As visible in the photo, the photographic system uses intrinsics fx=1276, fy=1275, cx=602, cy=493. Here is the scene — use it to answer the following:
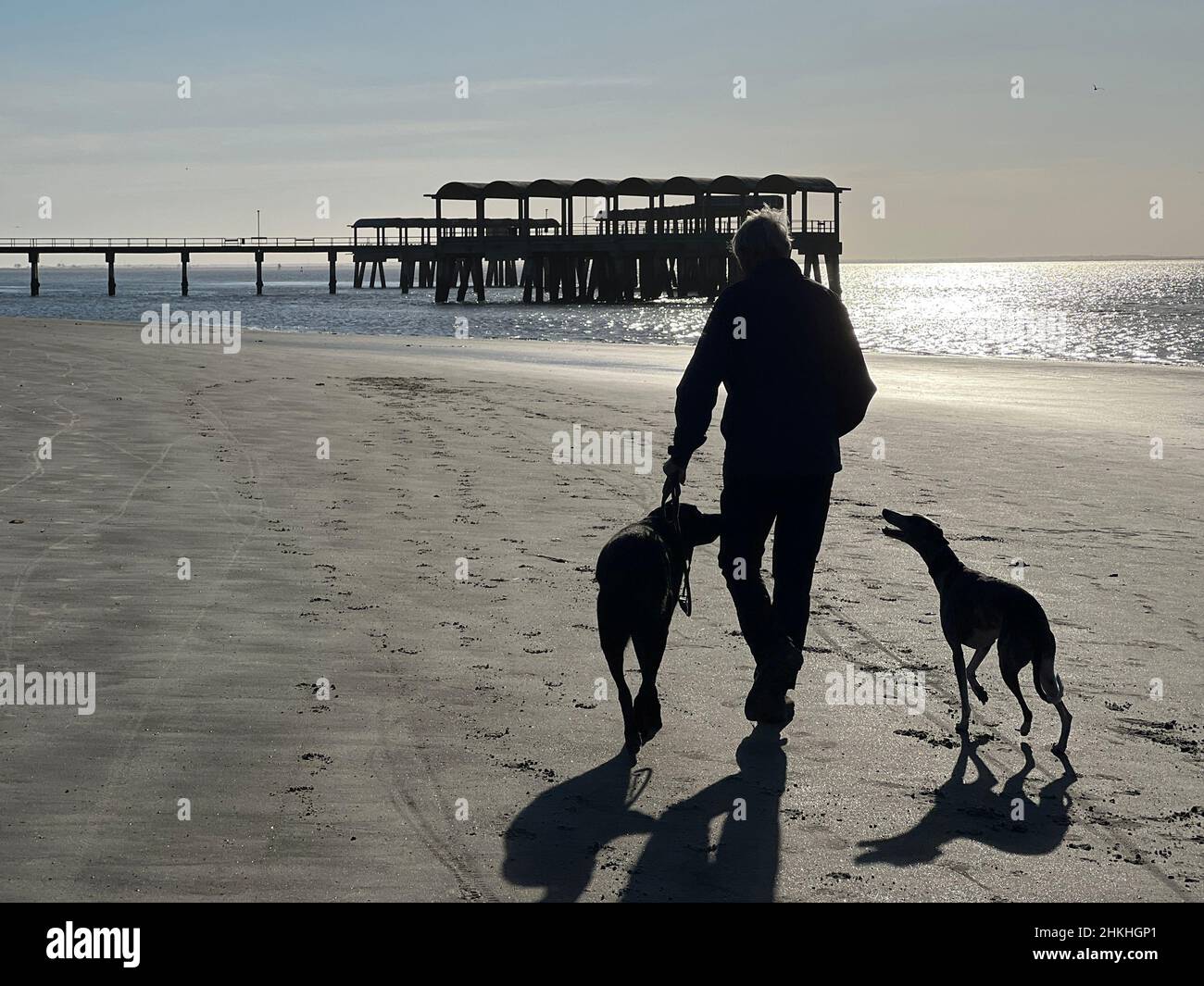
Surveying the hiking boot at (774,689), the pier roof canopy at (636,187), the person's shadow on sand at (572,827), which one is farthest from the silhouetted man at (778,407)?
the pier roof canopy at (636,187)

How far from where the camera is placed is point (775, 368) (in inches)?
206

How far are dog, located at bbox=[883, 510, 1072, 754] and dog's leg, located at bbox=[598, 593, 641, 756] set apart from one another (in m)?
1.38

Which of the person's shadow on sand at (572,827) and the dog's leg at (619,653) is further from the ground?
the dog's leg at (619,653)

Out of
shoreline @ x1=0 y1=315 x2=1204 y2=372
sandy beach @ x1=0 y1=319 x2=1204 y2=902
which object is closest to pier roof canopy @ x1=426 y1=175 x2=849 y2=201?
shoreline @ x1=0 y1=315 x2=1204 y2=372

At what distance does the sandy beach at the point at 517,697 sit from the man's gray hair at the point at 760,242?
1931mm

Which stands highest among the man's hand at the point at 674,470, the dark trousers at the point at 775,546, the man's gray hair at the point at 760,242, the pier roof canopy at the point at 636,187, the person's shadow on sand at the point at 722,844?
the pier roof canopy at the point at 636,187

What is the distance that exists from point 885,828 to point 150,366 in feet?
59.4

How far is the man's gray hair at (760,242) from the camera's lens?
210 inches

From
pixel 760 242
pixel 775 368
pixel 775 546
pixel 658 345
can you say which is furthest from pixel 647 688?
pixel 658 345

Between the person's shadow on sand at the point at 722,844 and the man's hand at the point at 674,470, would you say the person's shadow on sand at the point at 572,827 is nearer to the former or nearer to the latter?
the person's shadow on sand at the point at 722,844
